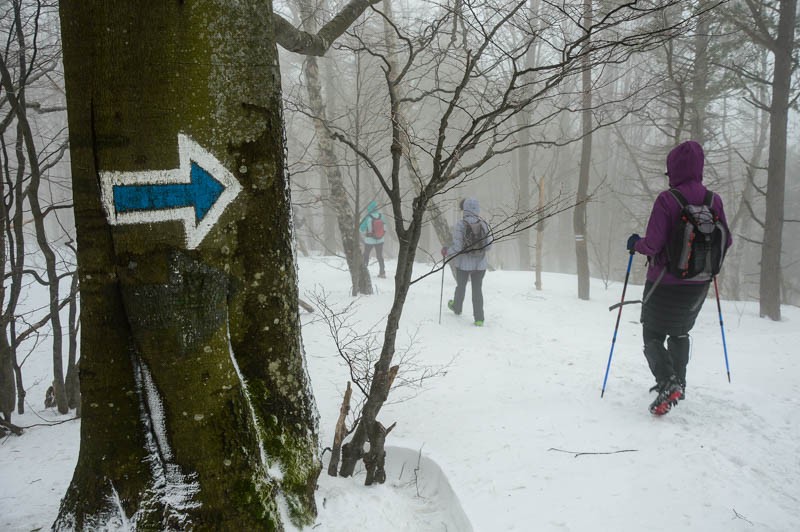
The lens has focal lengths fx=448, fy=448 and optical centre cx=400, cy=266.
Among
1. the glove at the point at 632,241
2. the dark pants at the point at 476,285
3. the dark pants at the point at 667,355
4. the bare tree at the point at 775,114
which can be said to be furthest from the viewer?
the bare tree at the point at 775,114

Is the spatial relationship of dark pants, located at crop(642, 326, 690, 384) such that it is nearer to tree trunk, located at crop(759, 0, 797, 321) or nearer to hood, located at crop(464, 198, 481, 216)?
hood, located at crop(464, 198, 481, 216)

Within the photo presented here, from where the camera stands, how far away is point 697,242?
135 inches

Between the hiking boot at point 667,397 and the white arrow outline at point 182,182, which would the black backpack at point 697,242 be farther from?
the white arrow outline at point 182,182

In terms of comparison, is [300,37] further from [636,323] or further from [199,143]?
[636,323]

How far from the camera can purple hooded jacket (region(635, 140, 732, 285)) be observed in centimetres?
349

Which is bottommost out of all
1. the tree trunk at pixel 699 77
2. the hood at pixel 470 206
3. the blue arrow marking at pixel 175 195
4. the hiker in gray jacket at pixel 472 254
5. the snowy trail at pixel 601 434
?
the snowy trail at pixel 601 434

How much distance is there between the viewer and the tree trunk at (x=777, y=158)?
780cm

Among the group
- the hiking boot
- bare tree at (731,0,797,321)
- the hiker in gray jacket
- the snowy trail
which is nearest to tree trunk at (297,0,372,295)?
the hiker in gray jacket

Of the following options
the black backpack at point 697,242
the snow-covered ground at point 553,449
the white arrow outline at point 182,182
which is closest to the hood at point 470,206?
the snow-covered ground at point 553,449

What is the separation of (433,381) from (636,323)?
15.4 ft

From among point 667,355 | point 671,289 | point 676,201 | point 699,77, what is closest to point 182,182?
point 676,201

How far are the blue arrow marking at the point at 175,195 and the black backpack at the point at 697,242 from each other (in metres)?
3.34

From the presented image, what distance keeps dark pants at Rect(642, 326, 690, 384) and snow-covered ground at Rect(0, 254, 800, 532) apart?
34cm

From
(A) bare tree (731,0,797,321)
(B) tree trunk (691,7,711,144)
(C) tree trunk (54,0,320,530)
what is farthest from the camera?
(B) tree trunk (691,7,711,144)
